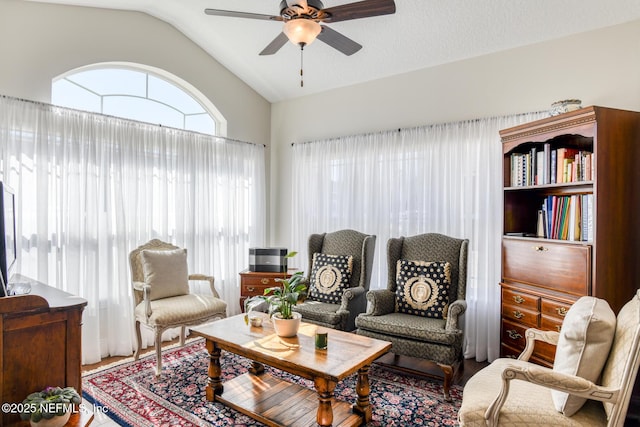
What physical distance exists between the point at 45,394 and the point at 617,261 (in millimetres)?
3343

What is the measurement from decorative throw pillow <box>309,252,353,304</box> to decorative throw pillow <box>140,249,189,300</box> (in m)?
1.26

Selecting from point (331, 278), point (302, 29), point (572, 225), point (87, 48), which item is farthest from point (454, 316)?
point (87, 48)

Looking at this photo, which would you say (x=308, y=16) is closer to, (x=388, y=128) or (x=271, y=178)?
(x=388, y=128)

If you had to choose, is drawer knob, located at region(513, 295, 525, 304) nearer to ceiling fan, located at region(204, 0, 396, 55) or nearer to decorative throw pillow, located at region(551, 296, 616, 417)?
decorative throw pillow, located at region(551, 296, 616, 417)

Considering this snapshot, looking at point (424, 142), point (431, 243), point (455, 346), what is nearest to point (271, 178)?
point (424, 142)

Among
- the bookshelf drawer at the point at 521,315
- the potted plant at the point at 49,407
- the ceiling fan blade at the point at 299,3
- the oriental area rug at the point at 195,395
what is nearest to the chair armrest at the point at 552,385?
the oriental area rug at the point at 195,395

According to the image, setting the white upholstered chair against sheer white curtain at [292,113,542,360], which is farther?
sheer white curtain at [292,113,542,360]

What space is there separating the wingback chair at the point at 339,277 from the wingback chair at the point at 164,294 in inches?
33.9

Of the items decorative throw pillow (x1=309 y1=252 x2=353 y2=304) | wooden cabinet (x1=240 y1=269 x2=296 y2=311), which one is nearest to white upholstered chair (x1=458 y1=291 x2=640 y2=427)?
decorative throw pillow (x1=309 y1=252 x2=353 y2=304)

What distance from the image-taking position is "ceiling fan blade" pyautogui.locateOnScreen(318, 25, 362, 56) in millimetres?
2459

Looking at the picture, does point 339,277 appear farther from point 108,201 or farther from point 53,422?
point 53,422

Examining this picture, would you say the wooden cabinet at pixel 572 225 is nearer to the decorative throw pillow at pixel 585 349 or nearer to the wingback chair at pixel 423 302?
the wingback chair at pixel 423 302

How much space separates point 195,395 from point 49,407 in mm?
1149

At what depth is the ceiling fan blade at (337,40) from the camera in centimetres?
246
